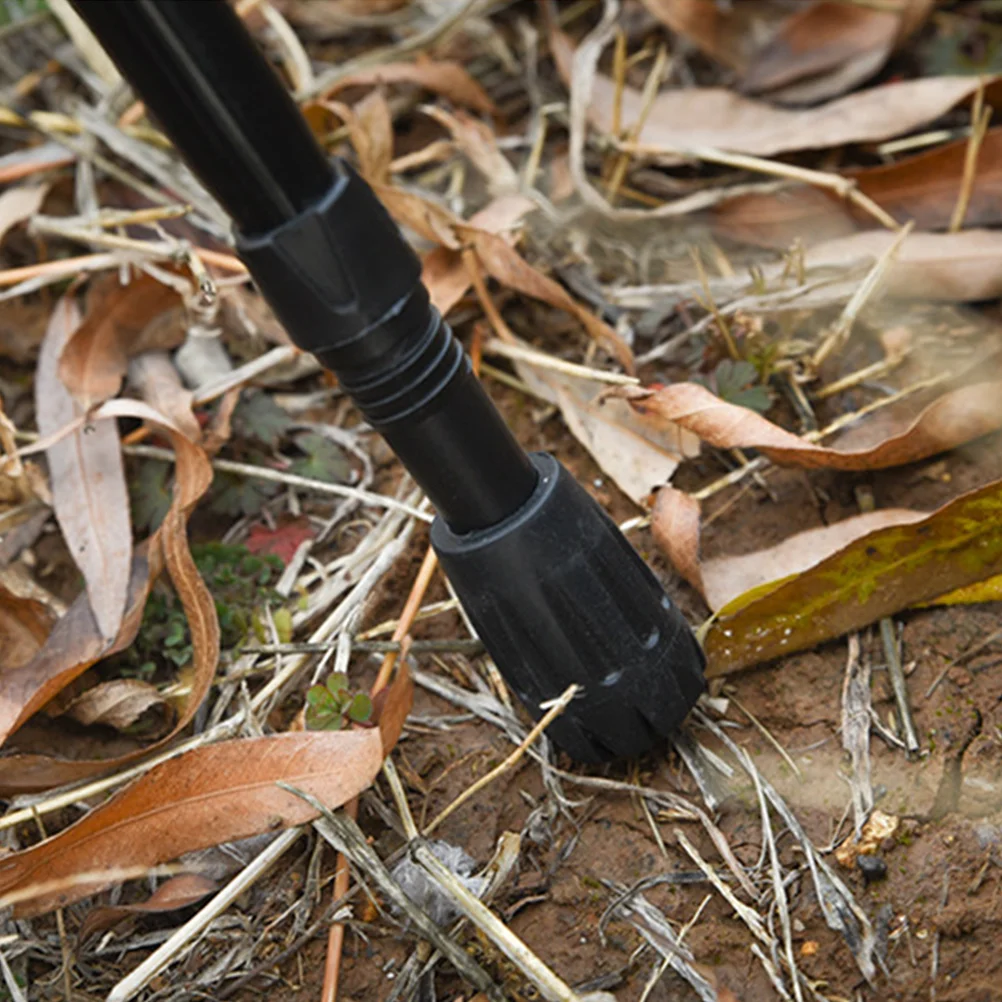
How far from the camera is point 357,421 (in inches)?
67.0

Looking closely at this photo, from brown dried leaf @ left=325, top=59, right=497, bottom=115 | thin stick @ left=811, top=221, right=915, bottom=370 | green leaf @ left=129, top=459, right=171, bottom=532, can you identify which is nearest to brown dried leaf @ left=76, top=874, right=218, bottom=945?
green leaf @ left=129, top=459, right=171, bottom=532

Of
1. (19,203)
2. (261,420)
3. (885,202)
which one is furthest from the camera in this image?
(19,203)

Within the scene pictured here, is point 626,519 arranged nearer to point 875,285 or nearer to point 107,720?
point 875,285

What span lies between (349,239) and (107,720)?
0.76 m

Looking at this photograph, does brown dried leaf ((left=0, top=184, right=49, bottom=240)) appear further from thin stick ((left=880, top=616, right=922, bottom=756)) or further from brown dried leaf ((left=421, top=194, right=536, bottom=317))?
thin stick ((left=880, top=616, right=922, bottom=756))

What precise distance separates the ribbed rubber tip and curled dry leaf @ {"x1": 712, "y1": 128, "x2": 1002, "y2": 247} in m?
0.85

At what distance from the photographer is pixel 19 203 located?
1.91 m

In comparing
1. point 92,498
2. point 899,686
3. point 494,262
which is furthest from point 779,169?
point 92,498

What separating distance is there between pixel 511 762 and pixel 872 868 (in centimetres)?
38

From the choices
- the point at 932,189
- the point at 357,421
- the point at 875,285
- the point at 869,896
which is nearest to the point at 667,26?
the point at 932,189

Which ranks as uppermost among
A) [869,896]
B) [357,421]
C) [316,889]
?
[357,421]

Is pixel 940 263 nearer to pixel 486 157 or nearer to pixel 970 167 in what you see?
pixel 970 167

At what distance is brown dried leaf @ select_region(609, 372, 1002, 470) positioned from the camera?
1395 millimetres

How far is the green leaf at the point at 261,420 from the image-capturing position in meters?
1.62
